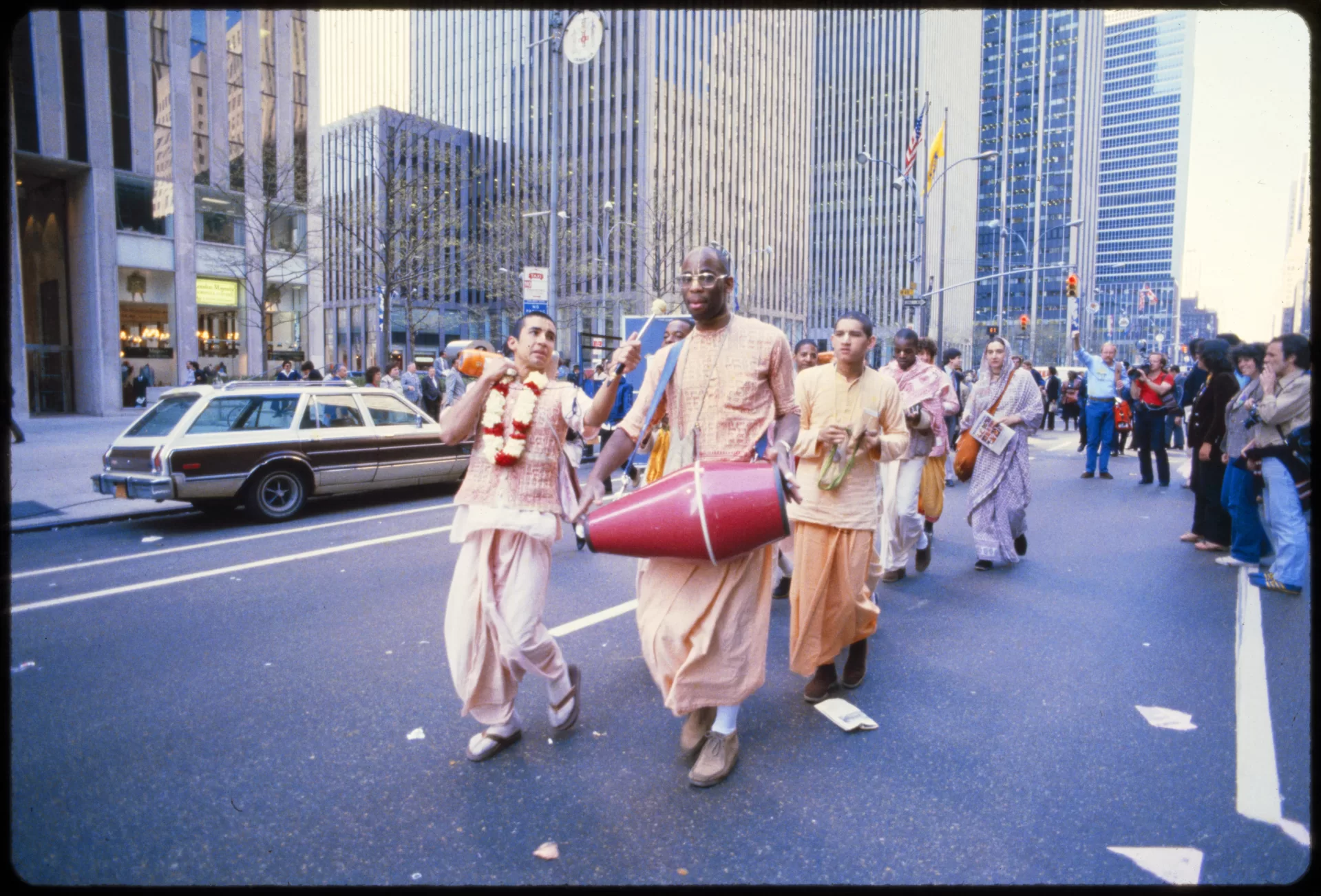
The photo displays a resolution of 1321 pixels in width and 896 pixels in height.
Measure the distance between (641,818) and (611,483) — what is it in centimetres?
796

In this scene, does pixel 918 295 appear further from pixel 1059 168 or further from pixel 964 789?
pixel 1059 168

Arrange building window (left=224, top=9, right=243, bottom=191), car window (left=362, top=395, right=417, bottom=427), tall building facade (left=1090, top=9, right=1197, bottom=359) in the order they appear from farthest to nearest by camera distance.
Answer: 1. tall building facade (left=1090, top=9, right=1197, bottom=359)
2. building window (left=224, top=9, right=243, bottom=191)
3. car window (left=362, top=395, right=417, bottom=427)

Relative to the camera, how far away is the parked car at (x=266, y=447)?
27.3ft

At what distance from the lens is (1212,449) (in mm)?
7527

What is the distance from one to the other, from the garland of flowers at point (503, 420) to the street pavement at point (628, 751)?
1276 mm

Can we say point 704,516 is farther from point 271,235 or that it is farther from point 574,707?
point 271,235

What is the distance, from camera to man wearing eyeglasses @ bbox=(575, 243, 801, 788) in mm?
3264

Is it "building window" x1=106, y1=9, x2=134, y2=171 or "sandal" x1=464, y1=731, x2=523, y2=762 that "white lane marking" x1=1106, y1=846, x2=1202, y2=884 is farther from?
"building window" x1=106, y1=9, x2=134, y2=171

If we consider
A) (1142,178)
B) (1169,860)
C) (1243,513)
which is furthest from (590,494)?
(1142,178)

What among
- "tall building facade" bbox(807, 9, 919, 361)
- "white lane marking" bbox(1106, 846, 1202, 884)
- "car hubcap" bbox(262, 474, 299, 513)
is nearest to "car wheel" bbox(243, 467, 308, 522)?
"car hubcap" bbox(262, 474, 299, 513)

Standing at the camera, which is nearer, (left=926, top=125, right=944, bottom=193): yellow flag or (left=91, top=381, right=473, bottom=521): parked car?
(left=91, top=381, right=473, bottom=521): parked car

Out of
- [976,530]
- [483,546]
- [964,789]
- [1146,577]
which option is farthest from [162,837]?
[1146,577]

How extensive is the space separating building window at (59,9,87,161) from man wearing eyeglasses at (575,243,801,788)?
94.9 feet

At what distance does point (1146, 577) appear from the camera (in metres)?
6.70
